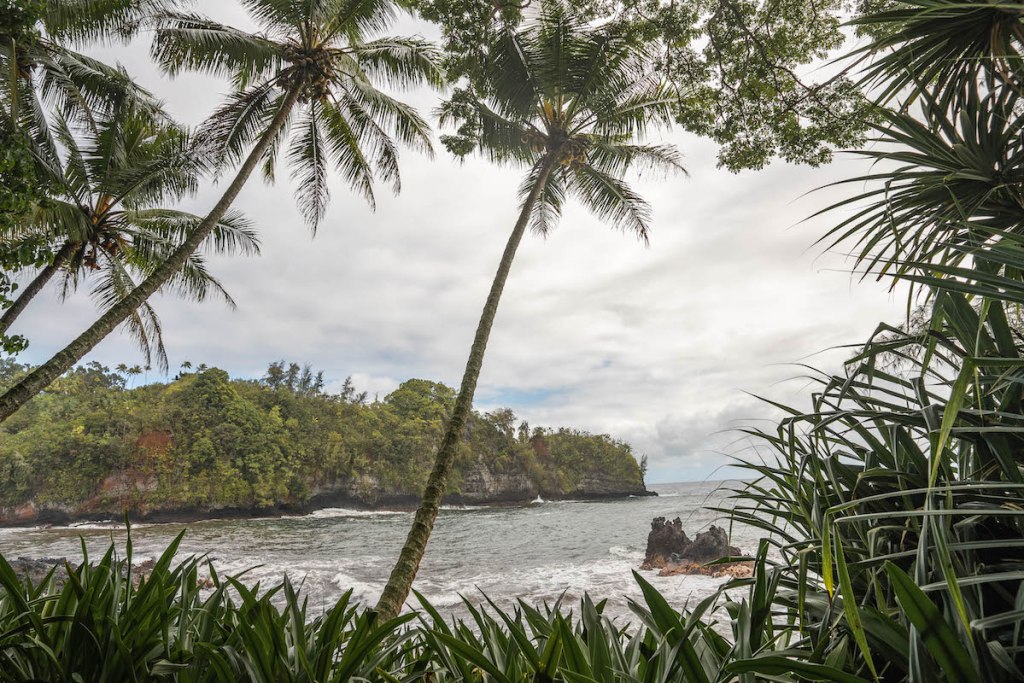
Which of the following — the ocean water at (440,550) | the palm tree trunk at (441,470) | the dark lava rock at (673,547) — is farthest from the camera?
the dark lava rock at (673,547)

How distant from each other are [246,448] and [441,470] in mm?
21692

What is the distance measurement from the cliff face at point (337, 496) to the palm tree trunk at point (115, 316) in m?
13.1

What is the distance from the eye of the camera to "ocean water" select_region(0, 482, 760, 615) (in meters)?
12.8

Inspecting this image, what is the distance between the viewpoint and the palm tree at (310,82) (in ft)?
23.1

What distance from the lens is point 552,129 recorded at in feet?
26.1

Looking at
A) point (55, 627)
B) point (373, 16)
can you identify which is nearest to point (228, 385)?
point (373, 16)

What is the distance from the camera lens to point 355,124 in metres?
8.52

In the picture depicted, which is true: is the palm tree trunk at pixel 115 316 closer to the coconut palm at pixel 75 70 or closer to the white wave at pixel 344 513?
the coconut palm at pixel 75 70

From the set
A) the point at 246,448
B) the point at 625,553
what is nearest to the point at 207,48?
the point at 625,553

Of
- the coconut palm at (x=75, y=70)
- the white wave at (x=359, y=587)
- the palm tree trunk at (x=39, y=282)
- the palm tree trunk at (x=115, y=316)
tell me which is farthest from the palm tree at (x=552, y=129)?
the white wave at (x=359, y=587)

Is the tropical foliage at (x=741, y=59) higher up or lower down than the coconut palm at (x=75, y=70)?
lower down

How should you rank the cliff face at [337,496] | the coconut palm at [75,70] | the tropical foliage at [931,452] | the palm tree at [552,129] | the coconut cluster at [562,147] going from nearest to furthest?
the tropical foliage at [931,452], the palm tree at [552,129], the coconut palm at [75,70], the coconut cluster at [562,147], the cliff face at [337,496]

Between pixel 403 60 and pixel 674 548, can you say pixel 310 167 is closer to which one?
pixel 403 60

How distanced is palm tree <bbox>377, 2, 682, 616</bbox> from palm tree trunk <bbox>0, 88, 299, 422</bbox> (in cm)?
275
